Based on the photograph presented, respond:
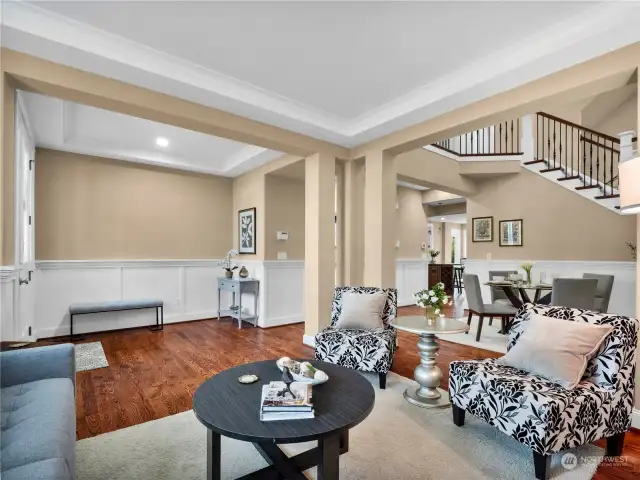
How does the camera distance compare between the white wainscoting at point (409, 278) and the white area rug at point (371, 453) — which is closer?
the white area rug at point (371, 453)

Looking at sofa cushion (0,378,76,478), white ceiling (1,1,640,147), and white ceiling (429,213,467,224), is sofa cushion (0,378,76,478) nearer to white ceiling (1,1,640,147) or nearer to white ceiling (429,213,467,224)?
white ceiling (1,1,640,147)

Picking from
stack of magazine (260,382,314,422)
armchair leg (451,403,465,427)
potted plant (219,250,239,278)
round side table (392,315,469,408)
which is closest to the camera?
stack of magazine (260,382,314,422)

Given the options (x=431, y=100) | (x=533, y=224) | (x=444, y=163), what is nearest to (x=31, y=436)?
(x=431, y=100)

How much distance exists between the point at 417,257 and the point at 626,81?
5.95 meters

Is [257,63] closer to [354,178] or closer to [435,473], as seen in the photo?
[354,178]

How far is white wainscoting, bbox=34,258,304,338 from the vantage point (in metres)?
4.80

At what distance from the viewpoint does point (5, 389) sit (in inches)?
74.8

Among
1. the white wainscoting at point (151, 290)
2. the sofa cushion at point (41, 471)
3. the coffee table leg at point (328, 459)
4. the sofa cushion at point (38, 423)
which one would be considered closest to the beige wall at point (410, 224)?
the white wainscoting at point (151, 290)

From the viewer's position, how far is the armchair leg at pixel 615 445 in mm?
2080

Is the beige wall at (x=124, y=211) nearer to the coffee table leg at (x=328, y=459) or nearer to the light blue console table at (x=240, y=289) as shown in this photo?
the light blue console table at (x=240, y=289)

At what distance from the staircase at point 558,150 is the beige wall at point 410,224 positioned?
1.50 metres

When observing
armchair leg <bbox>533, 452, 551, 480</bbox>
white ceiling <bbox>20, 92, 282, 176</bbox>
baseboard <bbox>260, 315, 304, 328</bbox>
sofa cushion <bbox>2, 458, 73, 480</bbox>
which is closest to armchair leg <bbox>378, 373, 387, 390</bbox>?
armchair leg <bbox>533, 452, 551, 480</bbox>

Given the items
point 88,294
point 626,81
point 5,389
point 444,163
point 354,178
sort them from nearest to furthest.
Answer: point 5,389, point 626,81, point 354,178, point 88,294, point 444,163

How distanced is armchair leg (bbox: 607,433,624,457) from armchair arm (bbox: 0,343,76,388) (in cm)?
330
